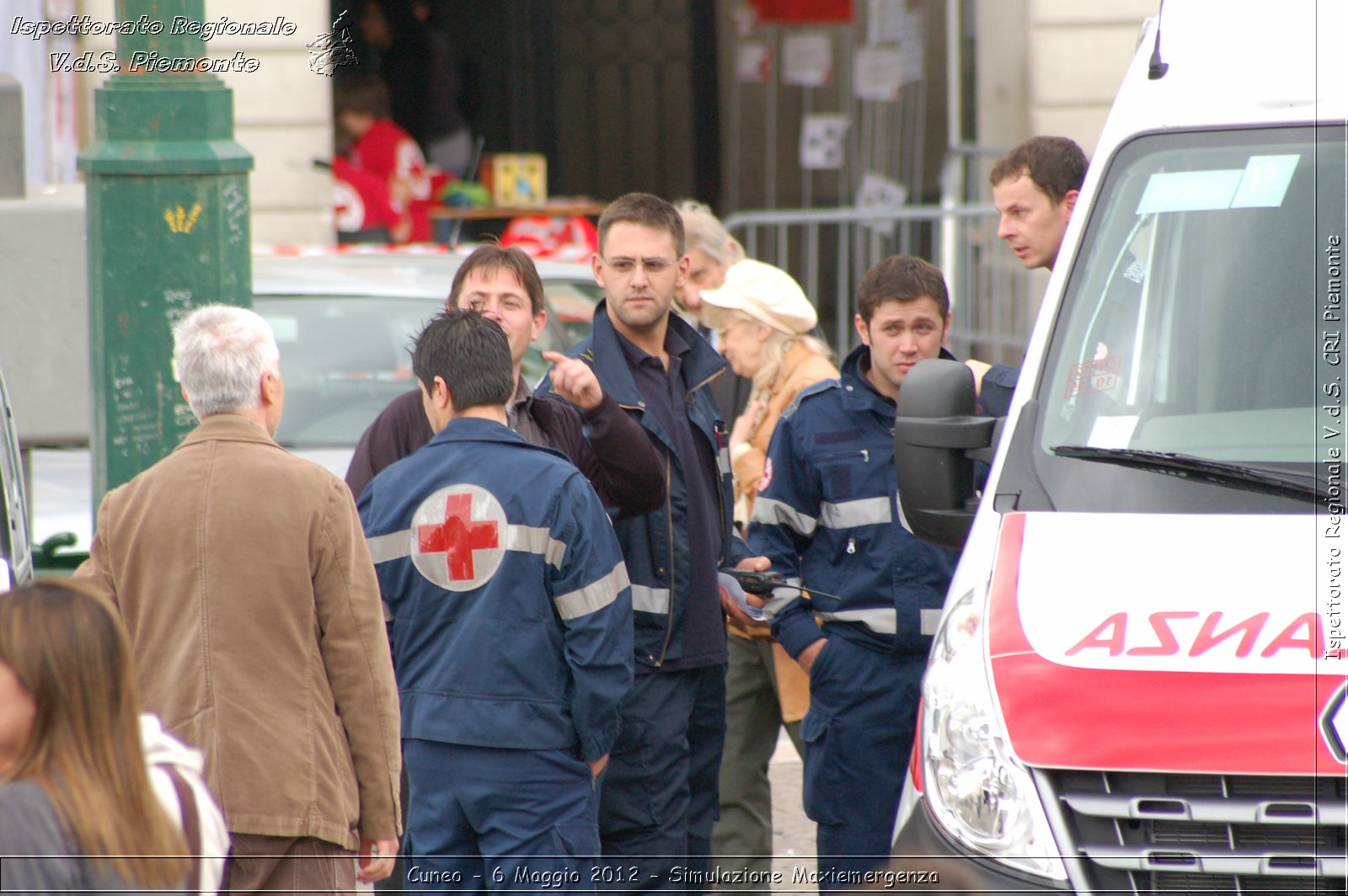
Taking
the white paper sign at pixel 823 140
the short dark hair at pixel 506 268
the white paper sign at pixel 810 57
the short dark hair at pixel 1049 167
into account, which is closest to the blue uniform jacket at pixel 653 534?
the short dark hair at pixel 506 268

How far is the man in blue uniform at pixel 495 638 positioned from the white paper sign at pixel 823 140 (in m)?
11.1

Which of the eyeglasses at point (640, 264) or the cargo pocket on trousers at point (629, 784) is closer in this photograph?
the cargo pocket on trousers at point (629, 784)

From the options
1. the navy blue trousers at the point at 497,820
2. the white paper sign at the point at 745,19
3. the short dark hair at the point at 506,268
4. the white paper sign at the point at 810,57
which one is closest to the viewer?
the navy blue trousers at the point at 497,820

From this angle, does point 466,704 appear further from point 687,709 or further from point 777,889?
point 777,889

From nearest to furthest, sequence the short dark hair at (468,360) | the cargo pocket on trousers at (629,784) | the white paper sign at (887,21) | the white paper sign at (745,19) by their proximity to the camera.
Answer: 1. the short dark hair at (468,360)
2. the cargo pocket on trousers at (629,784)
3. the white paper sign at (887,21)
4. the white paper sign at (745,19)

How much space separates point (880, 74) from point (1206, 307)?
10256 millimetres

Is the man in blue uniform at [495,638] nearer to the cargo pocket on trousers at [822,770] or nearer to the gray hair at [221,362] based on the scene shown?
the gray hair at [221,362]

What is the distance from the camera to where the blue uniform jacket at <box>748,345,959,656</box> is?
4.41 metres

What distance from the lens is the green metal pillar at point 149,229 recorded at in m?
4.31

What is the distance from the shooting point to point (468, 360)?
3814mm

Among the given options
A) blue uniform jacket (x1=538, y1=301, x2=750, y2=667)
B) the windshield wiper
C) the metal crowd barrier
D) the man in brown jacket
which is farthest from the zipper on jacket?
the metal crowd barrier

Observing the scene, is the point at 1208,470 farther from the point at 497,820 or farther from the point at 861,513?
the point at 497,820

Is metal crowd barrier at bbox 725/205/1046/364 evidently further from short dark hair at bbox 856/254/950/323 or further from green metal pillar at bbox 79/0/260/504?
green metal pillar at bbox 79/0/260/504

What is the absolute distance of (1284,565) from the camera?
3.10m
